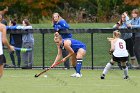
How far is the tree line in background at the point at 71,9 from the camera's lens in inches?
1531

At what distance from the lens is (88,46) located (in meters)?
24.5

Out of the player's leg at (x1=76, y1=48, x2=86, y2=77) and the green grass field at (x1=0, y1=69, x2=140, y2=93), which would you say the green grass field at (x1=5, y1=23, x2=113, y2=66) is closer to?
the green grass field at (x1=0, y1=69, x2=140, y2=93)

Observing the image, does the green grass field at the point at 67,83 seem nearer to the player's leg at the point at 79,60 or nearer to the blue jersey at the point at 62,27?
the player's leg at the point at 79,60

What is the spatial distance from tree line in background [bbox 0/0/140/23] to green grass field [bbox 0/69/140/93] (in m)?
17.5

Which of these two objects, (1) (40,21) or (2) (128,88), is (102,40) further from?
(1) (40,21)

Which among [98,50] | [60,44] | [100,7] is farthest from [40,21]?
[60,44]

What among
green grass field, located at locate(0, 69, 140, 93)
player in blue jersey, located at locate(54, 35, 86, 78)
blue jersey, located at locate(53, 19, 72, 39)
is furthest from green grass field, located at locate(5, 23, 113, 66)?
player in blue jersey, located at locate(54, 35, 86, 78)

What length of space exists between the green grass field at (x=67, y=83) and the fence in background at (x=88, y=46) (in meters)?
2.02

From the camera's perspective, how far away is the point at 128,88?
16.0m

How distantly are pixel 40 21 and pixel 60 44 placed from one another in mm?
19450

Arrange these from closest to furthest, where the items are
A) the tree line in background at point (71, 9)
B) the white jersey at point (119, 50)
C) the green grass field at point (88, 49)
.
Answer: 1. the white jersey at point (119, 50)
2. the green grass field at point (88, 49)
3. the tree line in background at point (71, 9)

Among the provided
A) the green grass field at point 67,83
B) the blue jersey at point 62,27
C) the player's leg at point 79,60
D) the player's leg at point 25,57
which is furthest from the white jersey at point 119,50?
the player's leg at point 25,57

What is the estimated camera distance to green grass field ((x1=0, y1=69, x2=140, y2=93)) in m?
15.5

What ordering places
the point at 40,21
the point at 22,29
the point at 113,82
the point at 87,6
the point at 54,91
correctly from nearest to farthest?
the point at 54,91 → the point at 113,82 → the point at 22,29 → the point at 40,21 → the point at 87,6
